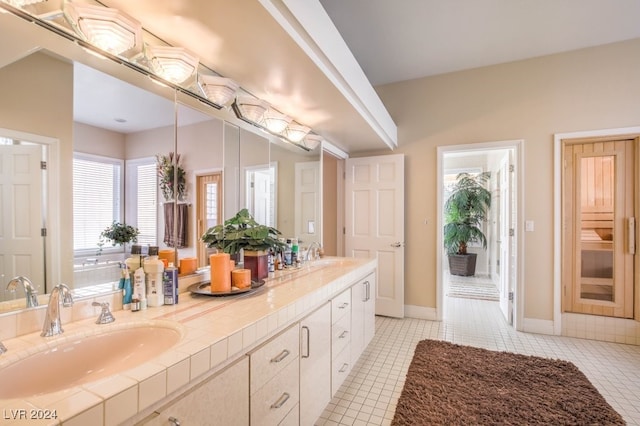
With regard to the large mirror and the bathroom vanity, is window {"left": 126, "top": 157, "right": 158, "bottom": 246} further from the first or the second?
the bathroom vanity

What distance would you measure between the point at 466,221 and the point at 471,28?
4.24m

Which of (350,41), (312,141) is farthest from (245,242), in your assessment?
(350,41)

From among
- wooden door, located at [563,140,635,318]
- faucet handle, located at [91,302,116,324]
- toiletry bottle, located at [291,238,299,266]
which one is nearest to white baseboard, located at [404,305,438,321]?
wooden door, located at [563,140,635,318]

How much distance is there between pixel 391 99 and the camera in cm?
385

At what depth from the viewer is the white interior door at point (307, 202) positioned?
9.93 feet

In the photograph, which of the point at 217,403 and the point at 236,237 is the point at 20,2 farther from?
the point at 217,403

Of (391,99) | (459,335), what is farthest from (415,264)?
(391,99)

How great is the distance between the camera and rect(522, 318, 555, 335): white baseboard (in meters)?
3.20

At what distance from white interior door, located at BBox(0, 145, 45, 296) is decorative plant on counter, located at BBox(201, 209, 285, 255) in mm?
814

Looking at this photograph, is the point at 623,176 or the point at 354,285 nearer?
the point at 354,285

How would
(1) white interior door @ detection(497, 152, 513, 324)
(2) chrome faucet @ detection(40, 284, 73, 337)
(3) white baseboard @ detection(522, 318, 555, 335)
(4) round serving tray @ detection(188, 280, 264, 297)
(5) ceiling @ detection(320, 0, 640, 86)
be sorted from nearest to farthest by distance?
(2) chrome faucet @ detection(40, 284, 73, 337) < (4) round serving tray @ detection(188, 280, 264, 297) < (5) ceiling @ detection(320, 0, 640, 86) < (3) white baseboard @ detection(522, 318, 555, 335) < (1) white interior door @ detection(497, 152, 513, 324)

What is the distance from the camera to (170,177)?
1630mm

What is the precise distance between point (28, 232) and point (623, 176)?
4.49 metres

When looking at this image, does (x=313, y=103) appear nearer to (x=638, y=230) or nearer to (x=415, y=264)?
(x=415, y=264)
